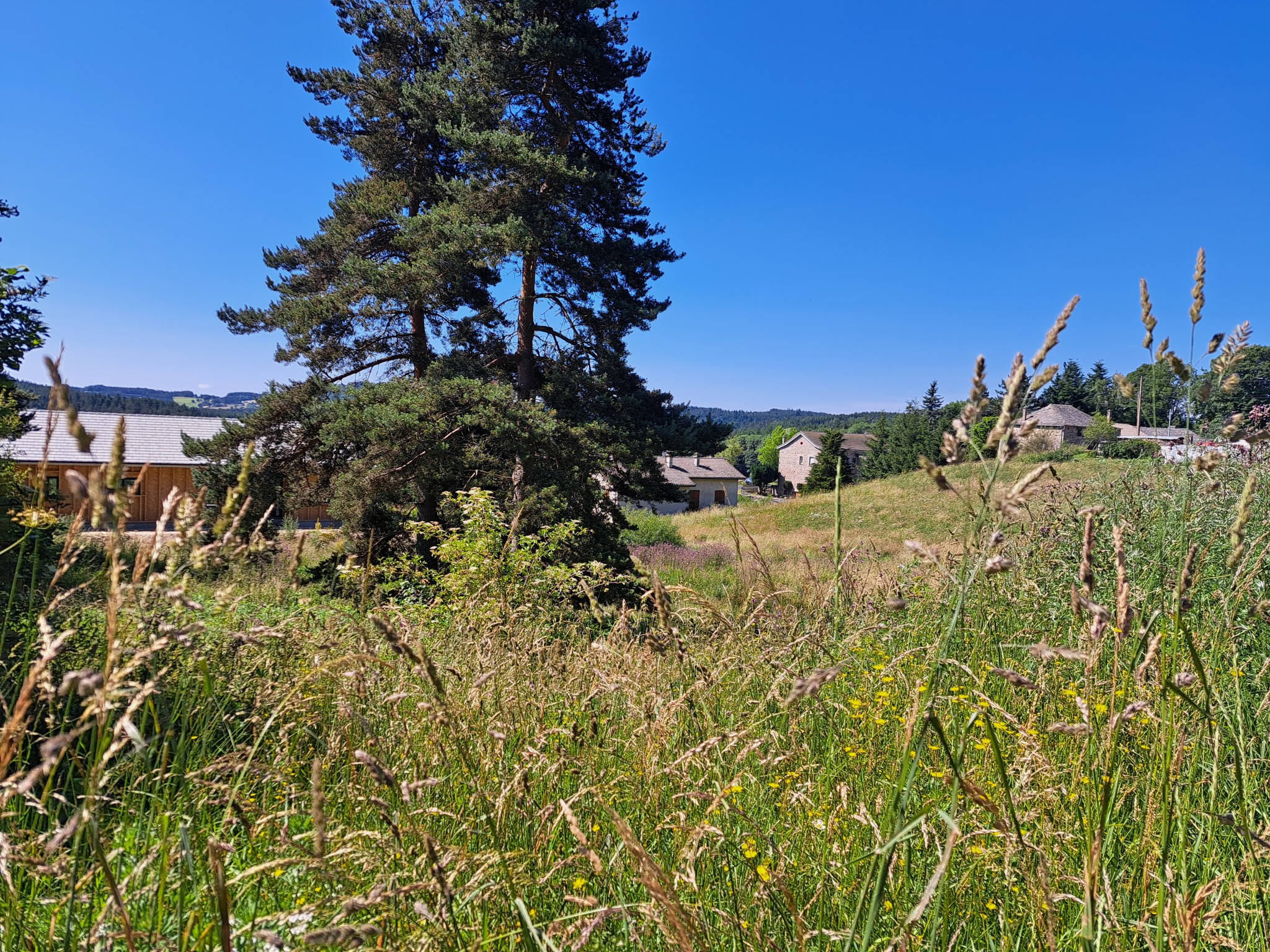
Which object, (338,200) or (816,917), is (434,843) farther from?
(338,200)

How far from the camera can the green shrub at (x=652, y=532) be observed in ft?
77.8

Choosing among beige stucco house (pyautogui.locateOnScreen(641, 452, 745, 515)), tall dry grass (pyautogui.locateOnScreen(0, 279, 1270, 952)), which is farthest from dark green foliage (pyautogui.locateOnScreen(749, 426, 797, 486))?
tall dry grass (pyautogui.locateOnScreen(0, 279, 1270, 952))

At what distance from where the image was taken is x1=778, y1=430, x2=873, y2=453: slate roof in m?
72.4

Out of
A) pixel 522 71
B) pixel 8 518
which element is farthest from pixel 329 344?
pixel 8 518

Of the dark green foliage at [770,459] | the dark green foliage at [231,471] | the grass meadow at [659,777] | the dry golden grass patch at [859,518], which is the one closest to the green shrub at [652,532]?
the dry golden grass patch at [859,518]

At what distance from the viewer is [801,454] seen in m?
75.9

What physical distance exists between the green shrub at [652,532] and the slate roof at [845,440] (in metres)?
42.7

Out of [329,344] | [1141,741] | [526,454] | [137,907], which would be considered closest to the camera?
[137,907]

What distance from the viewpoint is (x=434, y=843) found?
0.88 meters

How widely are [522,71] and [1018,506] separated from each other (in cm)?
1178

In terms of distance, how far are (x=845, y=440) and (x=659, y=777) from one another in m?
84.2

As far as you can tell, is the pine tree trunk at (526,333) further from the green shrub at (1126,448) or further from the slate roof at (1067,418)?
the slate roof at (1067,418)

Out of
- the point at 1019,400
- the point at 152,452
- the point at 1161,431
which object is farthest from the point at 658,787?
the point at 152,452

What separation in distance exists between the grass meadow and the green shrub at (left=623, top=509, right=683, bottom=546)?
64.6 feet
